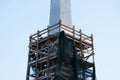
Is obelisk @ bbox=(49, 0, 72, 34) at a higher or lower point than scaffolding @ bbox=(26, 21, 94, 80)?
higher

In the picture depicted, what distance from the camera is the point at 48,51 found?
41875 millimetres

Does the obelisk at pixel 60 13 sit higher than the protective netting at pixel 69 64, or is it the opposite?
the obelisk at pixel 60 13

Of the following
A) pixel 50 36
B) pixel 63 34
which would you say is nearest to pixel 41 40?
pixel 50 36

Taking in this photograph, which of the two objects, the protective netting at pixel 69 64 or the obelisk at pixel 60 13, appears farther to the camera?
the obelisk at pixel 60 13

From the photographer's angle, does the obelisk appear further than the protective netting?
Yes

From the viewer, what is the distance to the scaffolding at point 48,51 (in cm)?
4143

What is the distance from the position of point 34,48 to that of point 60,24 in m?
5.88

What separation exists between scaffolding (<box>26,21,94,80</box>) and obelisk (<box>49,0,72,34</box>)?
131 centimetres

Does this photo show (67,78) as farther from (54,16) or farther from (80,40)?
(54,16)

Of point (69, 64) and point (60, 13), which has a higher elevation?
point (60, 13)

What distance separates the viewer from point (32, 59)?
44.4m

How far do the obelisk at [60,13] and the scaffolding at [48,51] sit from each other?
4.30ft

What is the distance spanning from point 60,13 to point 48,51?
19.6ft

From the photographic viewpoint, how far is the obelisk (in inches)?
1731
